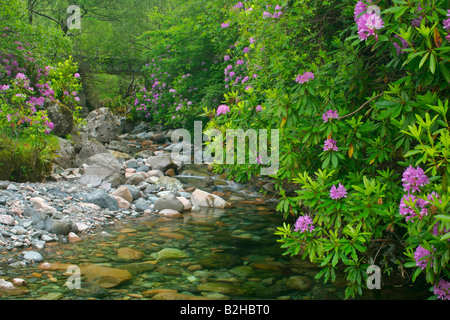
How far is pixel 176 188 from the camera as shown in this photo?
25.2ft

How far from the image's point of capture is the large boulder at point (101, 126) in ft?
45.3

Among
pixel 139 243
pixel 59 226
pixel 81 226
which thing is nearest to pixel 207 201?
pixel 139 243

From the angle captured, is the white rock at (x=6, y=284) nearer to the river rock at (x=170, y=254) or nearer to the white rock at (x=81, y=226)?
the river rock at (x=170, y=254)

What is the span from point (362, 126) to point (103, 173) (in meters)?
6.01

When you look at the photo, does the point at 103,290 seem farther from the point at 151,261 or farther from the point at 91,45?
the point at 91,45

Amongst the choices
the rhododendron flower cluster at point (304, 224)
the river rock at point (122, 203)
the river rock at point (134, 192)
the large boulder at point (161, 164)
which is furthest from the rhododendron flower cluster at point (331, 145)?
the large boulder at point (161, 164)

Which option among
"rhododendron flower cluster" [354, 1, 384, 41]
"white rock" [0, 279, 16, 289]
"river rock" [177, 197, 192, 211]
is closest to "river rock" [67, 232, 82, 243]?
"white rock" [0, 279, 16, 289]

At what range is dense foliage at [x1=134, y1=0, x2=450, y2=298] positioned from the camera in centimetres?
216

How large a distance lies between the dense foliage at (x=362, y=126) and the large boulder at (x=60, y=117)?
5873 mm

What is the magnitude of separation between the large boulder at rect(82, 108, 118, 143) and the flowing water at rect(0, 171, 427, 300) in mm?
9339

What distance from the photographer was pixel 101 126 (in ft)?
46.2

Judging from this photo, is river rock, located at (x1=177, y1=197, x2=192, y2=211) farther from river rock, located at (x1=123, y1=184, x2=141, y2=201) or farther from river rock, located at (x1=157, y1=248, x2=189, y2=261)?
river rock, located at (x1=157, y1=248, x2=189, y2=261)

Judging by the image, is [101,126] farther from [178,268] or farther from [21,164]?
[178,268]

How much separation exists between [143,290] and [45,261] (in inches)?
49.6
